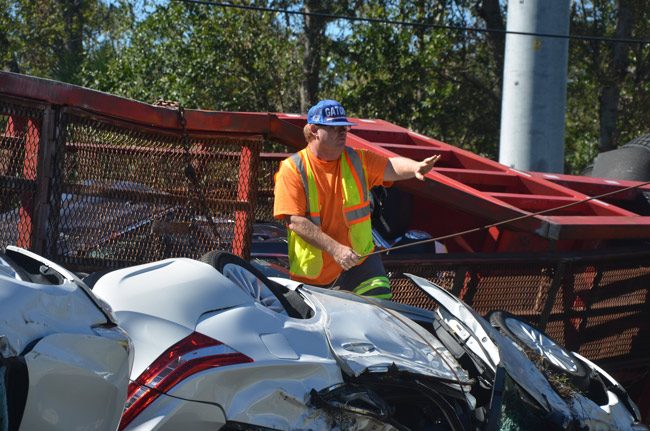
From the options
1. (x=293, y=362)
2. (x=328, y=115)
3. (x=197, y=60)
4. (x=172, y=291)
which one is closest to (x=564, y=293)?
(x=328, y=115)

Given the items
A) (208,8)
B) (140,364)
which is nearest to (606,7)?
(208,8)

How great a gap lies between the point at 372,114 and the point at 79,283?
43.6ft

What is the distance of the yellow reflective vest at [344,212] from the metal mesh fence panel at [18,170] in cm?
137

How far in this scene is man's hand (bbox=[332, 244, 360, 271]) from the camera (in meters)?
5.39

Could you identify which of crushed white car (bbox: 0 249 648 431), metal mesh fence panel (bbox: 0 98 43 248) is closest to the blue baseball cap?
metal mesh fence panel (bbox: 0 98 43 248)

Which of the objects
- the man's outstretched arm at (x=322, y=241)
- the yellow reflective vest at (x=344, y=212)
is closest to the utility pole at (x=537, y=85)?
the yellow reflective vest at (x=344, y=212)

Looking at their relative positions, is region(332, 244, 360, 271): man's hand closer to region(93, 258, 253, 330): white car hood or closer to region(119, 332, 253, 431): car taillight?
region(93, 258, 253, 330): white car hood

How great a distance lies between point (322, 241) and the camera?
18.0 feet

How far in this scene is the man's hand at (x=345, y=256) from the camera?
212 inches

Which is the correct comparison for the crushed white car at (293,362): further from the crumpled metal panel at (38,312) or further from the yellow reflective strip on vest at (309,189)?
the yellow reflective strip on vest at (309,189)

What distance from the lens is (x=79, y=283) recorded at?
3014mm

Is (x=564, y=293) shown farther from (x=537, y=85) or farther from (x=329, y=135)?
(x=537, y=85)

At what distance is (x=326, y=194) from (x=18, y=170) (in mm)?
1655

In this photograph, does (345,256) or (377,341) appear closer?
(377,341)
